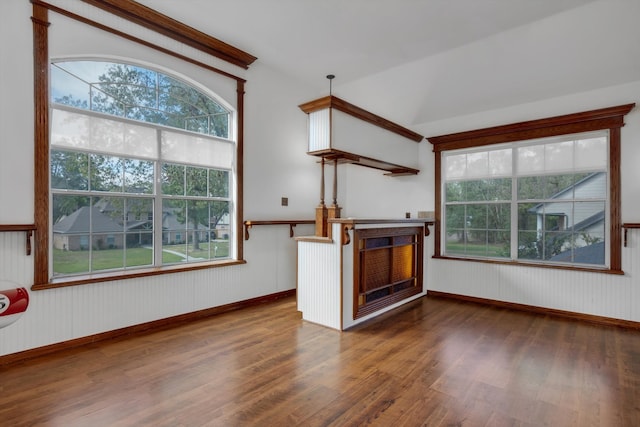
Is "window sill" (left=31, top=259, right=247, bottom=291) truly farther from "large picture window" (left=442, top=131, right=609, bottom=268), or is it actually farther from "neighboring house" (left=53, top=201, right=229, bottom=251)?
"large picture window" (left=442, top=131, right=609, bottom=268)

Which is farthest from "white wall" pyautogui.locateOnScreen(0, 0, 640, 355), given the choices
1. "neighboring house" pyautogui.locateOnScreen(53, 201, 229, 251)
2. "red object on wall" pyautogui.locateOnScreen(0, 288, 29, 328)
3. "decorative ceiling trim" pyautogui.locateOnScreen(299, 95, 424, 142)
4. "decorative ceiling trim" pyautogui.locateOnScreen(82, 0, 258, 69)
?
"red object on wall" pyautogui.locateOnScreen(0, 288, 29, 328)

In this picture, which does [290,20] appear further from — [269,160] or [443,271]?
[443,271]

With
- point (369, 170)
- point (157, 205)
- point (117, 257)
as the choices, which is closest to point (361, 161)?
point (369, 170)

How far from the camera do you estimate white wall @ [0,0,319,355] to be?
2617mm

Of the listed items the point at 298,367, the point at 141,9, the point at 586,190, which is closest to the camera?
the point at 298,367

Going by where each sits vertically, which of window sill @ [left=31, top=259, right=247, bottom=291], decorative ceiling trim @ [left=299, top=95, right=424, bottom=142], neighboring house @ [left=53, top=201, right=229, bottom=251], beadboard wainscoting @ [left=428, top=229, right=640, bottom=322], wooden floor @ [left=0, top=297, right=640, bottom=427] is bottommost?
wooden floor @ [left=0, top=297, right=640, bottom=427]

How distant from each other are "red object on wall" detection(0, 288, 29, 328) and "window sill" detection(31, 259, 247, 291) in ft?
3.76

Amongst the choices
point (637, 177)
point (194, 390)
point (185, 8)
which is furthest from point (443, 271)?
point (185, 8)

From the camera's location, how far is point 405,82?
465cm

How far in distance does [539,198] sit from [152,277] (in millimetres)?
4840

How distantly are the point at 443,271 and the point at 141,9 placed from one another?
5.01m

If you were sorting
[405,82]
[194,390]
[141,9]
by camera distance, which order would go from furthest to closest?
[405,82] < [141,9] < [194,390]

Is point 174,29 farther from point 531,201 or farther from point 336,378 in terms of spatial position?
point 531,201

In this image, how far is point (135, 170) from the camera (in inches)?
136
